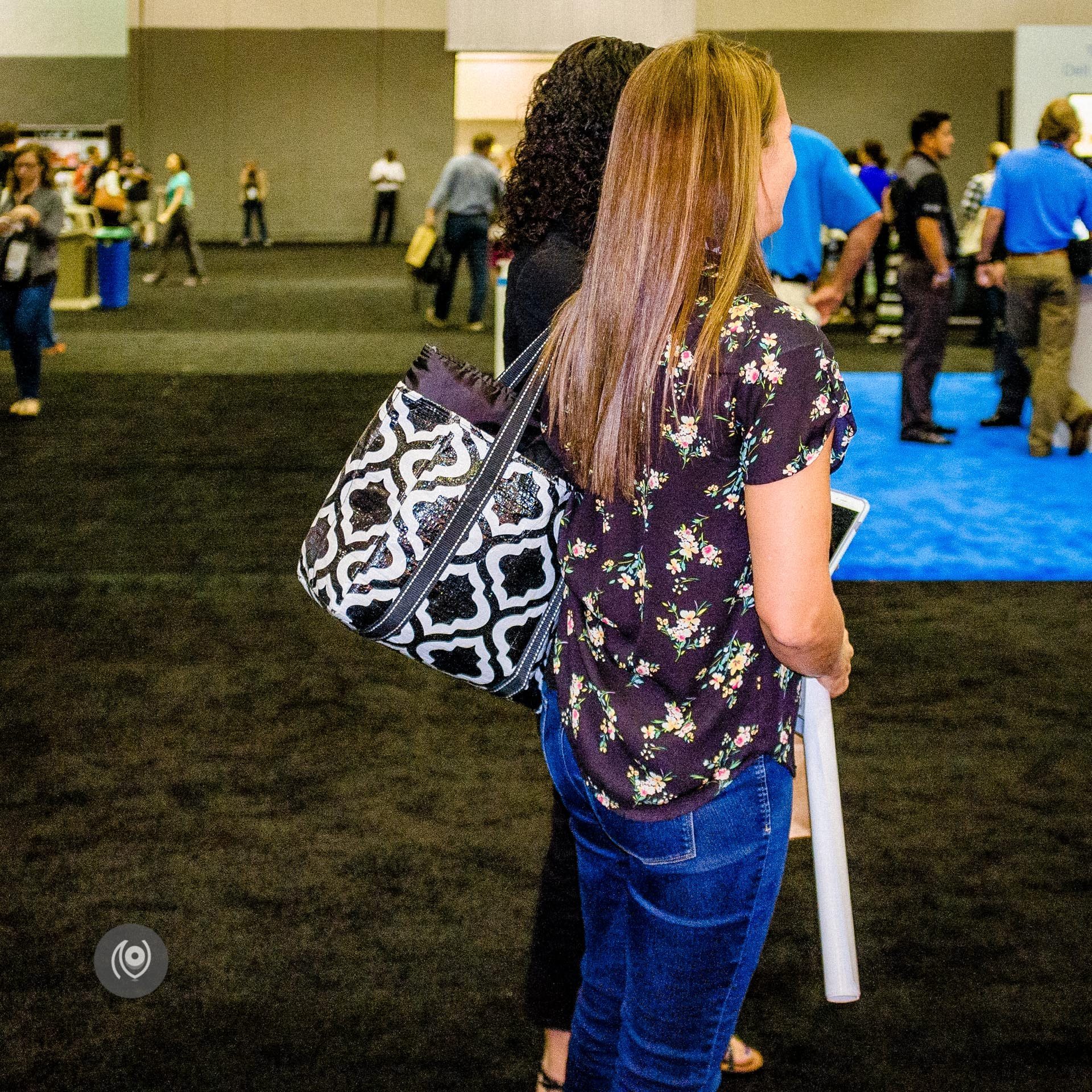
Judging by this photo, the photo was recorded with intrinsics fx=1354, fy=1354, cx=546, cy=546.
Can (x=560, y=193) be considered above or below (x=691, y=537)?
above

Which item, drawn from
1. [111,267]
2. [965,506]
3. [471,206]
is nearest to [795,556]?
[965,506]

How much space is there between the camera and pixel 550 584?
4.96ft

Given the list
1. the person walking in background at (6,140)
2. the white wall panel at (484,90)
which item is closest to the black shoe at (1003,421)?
the person walking in background at (6,140)

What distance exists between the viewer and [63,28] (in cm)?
2369

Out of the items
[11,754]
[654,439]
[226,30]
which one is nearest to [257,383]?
[11,754]

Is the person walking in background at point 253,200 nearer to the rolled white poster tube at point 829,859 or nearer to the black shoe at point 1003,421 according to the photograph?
the black shoe at point 1003,421

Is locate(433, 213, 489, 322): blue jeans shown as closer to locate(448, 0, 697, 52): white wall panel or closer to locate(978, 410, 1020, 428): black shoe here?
locate(448, 0, 697, 52): white wall panel

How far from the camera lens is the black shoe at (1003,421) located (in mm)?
7836

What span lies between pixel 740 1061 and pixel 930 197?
18.7ft

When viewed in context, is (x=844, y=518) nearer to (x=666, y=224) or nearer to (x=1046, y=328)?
(x=666, y=224)

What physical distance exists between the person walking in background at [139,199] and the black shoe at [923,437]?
14667 mm

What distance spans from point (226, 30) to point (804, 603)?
25.0m

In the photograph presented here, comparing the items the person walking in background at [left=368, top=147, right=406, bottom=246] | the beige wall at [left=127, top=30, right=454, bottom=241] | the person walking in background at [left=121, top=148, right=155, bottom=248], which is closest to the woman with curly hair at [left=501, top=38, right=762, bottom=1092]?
the person walking in background at [left=121, top=148, right=155, bottom=248]

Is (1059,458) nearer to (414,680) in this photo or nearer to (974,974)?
(414,680)
